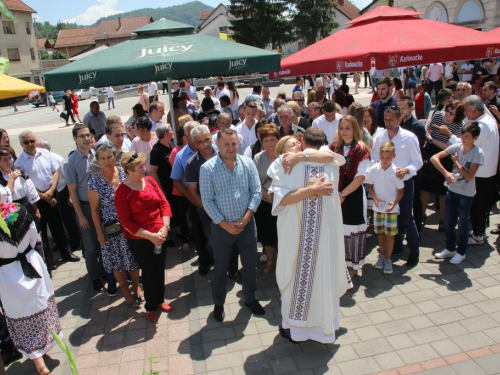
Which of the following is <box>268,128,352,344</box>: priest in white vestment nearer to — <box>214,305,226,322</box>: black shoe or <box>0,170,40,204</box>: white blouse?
<box>214,305,226,322</box>: black shoe

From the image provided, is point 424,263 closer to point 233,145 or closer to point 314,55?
point 233,145

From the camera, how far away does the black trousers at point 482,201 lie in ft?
18.1

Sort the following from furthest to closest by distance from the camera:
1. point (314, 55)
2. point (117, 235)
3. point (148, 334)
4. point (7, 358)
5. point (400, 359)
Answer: point (314, 55) → point (117, 235) → point (148, 334) → point (7, 358) → point (400, 359)

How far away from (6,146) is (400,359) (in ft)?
16.6

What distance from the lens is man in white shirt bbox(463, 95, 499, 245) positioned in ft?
17.8

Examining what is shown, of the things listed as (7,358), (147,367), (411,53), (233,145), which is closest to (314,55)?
(411,53)

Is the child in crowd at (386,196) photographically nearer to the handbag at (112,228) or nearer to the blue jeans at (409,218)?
the blue jeans at (409,218)

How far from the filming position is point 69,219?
642cm

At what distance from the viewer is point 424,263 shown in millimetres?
5355

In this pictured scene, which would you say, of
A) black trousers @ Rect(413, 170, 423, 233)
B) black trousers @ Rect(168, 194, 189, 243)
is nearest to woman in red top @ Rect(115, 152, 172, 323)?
black trousers @ Rect(168, 194, 189, 243)

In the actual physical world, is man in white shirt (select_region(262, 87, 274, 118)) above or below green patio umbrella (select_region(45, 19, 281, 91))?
below

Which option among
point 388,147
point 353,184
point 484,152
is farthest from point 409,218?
point 484,152

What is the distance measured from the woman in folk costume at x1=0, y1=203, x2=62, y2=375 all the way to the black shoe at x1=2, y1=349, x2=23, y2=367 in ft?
1.26

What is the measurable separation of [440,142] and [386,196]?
A: 1.73m
